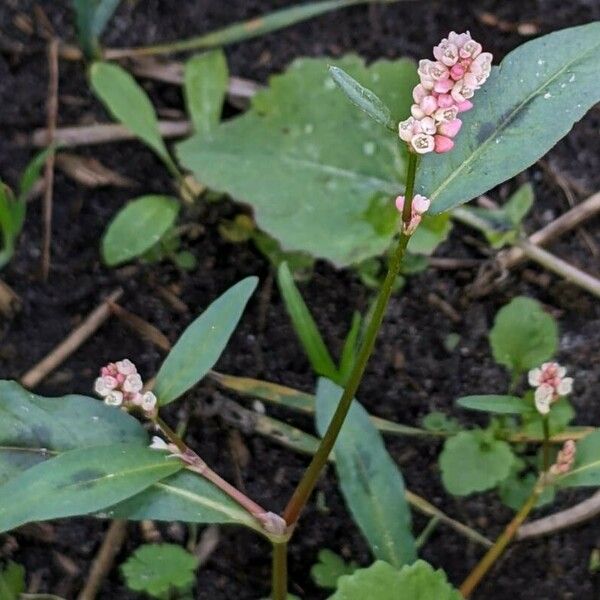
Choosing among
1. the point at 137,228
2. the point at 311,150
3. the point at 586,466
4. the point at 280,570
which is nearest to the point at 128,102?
the point at 137,228

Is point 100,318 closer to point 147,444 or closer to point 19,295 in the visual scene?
point 19,295

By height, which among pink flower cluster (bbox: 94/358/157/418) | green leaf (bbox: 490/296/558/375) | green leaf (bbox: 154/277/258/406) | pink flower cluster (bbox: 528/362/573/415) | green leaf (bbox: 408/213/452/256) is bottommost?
pink flower cluster (bbox: 94/358/157/418)

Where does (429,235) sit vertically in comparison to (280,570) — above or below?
above

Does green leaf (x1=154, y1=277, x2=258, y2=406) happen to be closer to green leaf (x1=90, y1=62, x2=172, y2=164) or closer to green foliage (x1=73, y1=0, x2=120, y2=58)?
green leaf (x1=90, y1=62, x2=172, y2=164)

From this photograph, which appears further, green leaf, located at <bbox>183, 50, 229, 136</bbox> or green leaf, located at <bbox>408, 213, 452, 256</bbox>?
green leaf, located at <bbox>183, 50, 229, 136</bbox>

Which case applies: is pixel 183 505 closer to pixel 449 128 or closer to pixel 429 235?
pixel 449 128

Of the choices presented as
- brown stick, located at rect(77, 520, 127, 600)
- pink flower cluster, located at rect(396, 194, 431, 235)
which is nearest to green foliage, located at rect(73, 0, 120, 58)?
brown stick, located at rect(77, 520, 127, 600)
